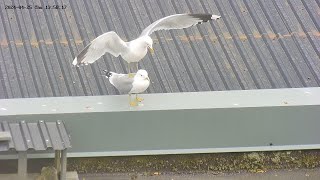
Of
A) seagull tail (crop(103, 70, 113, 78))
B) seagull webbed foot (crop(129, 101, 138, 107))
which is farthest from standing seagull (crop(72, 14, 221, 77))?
seagull webbed foot (crop(129, 101, 138, 107))

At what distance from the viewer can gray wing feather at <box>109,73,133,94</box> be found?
24.0 feet

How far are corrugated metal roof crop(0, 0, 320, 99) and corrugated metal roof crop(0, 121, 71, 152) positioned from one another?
1154 millimetres

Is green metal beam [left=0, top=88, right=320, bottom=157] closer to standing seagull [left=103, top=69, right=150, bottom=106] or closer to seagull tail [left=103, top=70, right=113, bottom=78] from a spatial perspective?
standing seagull [left=103, top=69, right=150, bottom=106]

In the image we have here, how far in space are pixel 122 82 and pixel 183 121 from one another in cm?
68

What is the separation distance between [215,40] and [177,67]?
64 centimetres

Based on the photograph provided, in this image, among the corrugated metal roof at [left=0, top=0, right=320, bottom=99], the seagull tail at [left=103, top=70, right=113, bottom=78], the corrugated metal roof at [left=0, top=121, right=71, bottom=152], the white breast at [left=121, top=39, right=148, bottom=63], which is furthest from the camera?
the corrugated metal roof at [left=0, top=0, right=320, bottom=99]

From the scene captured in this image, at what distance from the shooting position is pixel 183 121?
7117mm

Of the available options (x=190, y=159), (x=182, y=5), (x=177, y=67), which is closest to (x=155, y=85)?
(x=177, y=67)

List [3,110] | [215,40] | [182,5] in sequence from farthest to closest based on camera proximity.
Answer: [182,5] → [215,40] → [3,110]

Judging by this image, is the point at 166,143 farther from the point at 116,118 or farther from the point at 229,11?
the point at 229,11

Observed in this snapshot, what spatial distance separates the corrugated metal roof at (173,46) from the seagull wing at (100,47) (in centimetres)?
63

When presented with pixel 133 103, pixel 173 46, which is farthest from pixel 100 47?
pixel 173 46

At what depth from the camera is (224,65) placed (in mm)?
8375

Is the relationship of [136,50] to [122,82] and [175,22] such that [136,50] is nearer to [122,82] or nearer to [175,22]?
[122,82]
